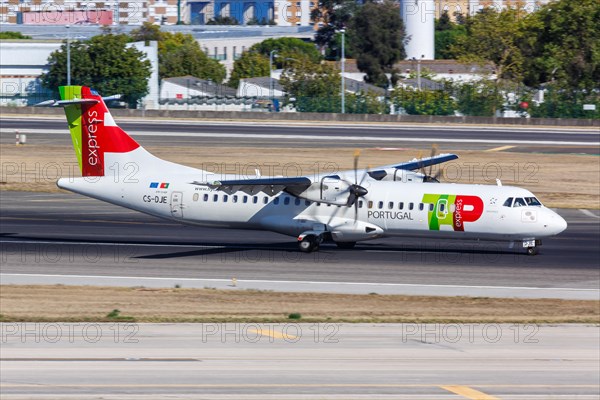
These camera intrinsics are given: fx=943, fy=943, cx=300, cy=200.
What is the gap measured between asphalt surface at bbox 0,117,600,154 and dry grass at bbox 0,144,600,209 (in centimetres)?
365

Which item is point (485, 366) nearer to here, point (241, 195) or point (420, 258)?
point (420, 258)

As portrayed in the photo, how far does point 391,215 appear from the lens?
3181 centimetres

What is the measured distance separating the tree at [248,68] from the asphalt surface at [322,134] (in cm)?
4177

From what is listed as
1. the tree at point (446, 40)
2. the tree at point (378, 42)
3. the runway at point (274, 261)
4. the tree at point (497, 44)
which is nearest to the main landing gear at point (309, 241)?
the runway at point (274, 261)

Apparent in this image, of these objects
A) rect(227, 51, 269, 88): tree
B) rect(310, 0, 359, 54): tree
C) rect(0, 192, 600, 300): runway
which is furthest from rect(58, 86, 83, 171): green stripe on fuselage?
rect(310, 0, 359, 54): tree

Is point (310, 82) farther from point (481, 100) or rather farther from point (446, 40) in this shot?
point (446, 40)

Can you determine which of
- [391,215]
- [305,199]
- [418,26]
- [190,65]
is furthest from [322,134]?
[418,26]

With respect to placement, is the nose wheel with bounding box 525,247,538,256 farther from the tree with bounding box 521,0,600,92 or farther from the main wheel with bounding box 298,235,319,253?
the tree with bounding box 521,0,600,92

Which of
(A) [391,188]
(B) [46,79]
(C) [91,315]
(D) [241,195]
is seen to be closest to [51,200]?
(D) [241,195]

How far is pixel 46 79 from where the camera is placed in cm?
9738

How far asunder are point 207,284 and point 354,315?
18.2ft

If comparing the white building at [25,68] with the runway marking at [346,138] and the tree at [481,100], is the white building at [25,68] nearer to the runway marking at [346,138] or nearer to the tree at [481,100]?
the runway marking at [346,138]

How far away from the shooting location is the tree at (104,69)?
9506cm
